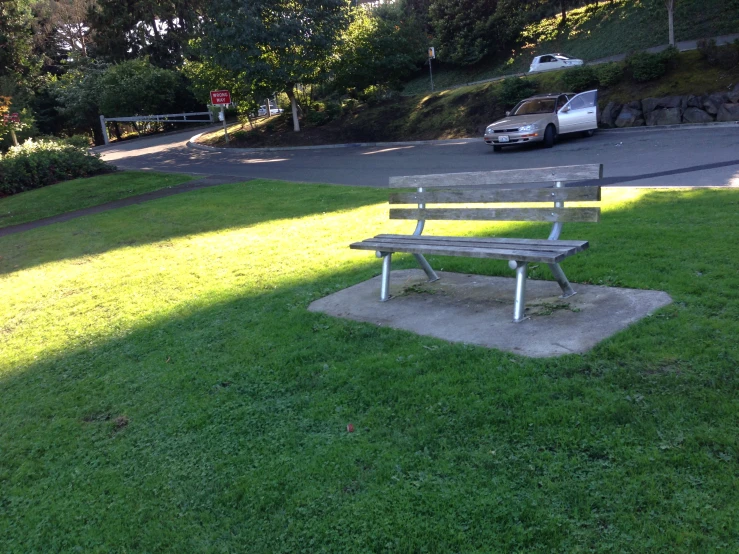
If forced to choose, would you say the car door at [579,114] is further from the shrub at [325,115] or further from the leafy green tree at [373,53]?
the shrub at [325,115]

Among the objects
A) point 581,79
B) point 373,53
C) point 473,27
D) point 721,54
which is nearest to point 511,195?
point 721,54

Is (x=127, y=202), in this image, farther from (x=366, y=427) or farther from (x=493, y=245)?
(x=366, y=427)

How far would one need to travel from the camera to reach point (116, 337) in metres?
5.75

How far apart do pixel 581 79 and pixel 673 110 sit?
4.13 meters

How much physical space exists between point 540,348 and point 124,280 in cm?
558

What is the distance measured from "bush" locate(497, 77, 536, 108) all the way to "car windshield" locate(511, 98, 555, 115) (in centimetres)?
473

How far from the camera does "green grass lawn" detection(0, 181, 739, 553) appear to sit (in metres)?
2.71

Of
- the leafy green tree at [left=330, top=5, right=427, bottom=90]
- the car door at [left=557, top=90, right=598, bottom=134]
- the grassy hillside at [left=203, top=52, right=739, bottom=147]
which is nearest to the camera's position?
the car door at [left=557, top=90, right=598, bottom=134]

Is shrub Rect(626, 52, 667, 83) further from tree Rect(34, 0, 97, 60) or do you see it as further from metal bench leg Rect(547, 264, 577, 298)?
tree Rect(34, 0, 97, 60)

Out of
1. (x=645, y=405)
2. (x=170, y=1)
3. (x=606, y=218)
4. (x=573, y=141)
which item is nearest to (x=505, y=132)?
(x=573, y=141)

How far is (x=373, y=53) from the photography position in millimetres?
31891

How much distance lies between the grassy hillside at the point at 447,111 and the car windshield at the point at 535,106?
12.0ft

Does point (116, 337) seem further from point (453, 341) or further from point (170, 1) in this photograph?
point (170, 1)

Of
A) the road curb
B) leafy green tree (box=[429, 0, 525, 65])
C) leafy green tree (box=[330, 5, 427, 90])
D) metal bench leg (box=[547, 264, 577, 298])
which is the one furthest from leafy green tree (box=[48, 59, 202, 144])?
metal bench leg (box=[547, 264, 577, 298])
